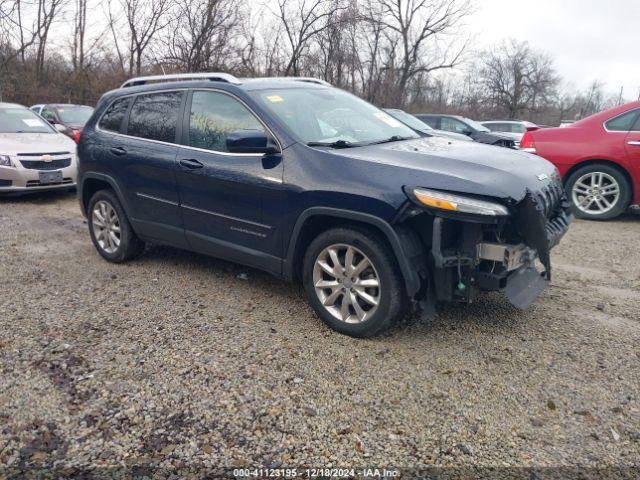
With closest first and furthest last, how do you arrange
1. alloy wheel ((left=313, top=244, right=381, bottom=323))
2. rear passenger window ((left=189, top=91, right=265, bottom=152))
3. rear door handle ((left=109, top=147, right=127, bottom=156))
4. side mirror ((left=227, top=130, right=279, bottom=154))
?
alloy wheel ((left=313, top=244, right=381, bottom=323)) < side mirror ((left=227, top=130, right=279, bottom=154)) < rear passenger window ((left=189, top=91, right=265, bottom=152)) < rear door handle ((left=109, top=147, right=127, bottom=156))

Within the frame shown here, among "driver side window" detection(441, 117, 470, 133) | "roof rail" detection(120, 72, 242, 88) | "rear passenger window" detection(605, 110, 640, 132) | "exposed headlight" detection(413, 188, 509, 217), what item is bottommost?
"exposed headlight" detection(413, 188, 509, 217)

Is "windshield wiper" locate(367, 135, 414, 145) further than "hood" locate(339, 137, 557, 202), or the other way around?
"windshield wiper" locate(367, 135, 414, 145)

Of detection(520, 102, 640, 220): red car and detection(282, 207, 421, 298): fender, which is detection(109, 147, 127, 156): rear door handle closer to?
detection(282, 207, 421, 298): fender

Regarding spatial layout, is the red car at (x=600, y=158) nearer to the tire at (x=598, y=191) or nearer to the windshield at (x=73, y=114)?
the tire at (x=598, y=191)

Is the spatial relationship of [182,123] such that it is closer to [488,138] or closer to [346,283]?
[346,283]

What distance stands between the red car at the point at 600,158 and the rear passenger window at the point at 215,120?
5.08m

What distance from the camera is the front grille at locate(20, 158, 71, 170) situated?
8.11 metres

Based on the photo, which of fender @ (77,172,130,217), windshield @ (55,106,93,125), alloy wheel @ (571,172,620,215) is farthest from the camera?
windshield @ (55,106,93,125)

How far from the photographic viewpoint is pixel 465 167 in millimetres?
3186

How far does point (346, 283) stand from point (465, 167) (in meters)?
1.08

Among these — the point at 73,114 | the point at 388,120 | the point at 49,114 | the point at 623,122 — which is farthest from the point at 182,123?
the point at 49,114

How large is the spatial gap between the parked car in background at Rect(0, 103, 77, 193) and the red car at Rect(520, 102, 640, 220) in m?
7.41

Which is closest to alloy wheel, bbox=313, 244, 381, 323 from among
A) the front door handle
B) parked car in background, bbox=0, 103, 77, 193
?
the front door handle

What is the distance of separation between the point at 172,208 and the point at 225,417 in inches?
90.0
